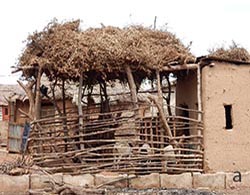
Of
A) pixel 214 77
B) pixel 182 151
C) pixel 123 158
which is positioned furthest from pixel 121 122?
pixel 214 77

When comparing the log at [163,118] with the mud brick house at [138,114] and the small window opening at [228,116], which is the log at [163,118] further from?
the small window opening at [228,116]

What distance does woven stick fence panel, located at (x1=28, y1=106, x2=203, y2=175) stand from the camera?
13.5 m

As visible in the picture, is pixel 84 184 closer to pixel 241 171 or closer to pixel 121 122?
pixel 121 122

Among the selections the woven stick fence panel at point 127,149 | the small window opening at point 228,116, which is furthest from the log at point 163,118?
the small window opening at point 228,116

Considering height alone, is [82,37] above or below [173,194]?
above

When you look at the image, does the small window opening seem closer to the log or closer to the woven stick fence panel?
the woven stick fence panel

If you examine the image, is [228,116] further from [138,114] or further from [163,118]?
[138,114]

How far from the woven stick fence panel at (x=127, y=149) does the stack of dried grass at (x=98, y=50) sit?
139 cm

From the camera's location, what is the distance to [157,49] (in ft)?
46.2

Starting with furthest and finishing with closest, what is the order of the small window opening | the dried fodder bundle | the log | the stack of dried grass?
the dried fodder bundle < the small window opening < the log < the stack of dried grass

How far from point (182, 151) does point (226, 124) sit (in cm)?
152

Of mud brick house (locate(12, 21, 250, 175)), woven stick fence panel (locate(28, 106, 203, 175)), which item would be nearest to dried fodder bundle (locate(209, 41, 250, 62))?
mud brick house (locate(12, 21, 250, 175))

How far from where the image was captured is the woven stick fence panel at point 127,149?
13.5m

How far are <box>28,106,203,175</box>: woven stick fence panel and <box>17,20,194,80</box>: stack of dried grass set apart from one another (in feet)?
4.56
